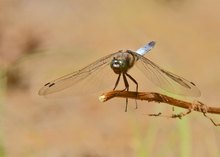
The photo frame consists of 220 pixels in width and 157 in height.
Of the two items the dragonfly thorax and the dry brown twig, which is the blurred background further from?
the dry brown twig

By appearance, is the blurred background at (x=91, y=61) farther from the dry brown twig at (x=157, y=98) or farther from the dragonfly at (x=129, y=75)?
the dry brown twig at (x=157, y=98)

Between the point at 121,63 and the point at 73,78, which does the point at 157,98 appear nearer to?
the point at 121,63

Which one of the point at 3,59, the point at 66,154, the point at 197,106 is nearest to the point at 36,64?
the point at 3,59

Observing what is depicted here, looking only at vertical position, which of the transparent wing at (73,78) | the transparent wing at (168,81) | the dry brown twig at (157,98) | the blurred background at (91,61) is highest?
the blurred background at (91,61)

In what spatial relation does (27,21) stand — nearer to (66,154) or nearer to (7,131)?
(7,131)

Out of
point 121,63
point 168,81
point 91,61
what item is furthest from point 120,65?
point 91,61

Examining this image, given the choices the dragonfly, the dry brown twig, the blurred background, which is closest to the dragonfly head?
the dragonfly

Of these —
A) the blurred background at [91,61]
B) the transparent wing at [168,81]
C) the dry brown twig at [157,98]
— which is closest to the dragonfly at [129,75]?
the transparent wing at [168,81]

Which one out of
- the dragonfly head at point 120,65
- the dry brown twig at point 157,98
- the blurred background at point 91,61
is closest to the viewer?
the dry brown twig at point 157,98
